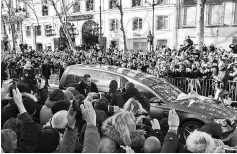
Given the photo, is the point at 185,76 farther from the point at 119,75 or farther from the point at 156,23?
the point at 156,23

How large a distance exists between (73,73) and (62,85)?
1.43 feet

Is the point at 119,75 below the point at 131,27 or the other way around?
below

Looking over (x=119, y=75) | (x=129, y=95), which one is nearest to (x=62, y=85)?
(x=119, y=75)

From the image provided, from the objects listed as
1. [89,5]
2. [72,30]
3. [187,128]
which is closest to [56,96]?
[187,128]

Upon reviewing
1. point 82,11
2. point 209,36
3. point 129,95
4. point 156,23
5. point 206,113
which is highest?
point 82,11

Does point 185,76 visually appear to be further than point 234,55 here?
No

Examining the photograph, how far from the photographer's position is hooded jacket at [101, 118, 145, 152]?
8.68 feet

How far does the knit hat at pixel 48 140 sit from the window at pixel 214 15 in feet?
79.8

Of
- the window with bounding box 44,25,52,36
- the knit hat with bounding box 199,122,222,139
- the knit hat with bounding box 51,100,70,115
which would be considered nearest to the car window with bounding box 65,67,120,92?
the knit hat with bounding box 51,100,70,115

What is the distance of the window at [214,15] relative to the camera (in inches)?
941

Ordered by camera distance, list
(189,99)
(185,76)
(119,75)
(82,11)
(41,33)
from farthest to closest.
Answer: (41,33) → (82,11) → (185,76) → (119,75) → (189,99)

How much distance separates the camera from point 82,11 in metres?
33.1

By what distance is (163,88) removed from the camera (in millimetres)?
5895

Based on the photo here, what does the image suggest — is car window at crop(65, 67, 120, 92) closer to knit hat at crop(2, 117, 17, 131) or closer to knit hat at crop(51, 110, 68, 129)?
knit hat at crop(2, 117, 17, 131)
